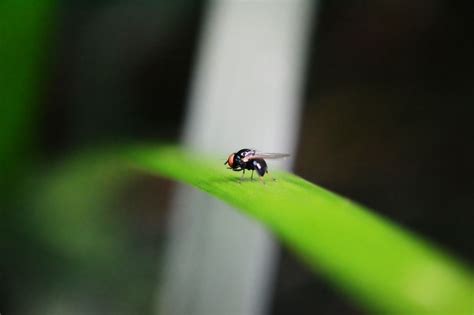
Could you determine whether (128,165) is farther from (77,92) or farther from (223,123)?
(77,92)

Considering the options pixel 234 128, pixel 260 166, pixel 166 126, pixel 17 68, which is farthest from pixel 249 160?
pixel 166 126

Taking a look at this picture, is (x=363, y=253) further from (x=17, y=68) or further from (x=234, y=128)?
(x=17, y=68)

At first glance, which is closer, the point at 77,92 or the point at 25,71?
the point at 25,71

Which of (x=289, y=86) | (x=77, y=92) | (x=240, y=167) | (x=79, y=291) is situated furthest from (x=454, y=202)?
(x=77, y=92)

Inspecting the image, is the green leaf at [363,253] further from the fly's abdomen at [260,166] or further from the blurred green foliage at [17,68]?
the blurred green foliage at [17,68]

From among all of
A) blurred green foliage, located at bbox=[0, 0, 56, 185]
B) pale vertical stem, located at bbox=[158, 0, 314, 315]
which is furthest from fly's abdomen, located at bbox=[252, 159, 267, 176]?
blurred green foliage, located at bbox=[0, 0, 56, 185]

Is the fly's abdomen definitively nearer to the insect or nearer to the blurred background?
the insect
